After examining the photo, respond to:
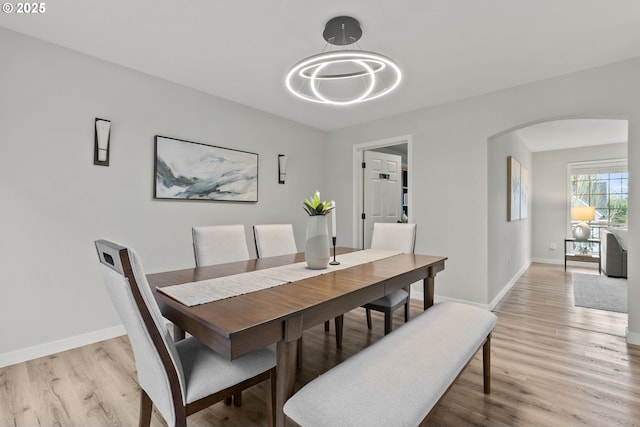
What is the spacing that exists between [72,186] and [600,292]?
6.15 metres

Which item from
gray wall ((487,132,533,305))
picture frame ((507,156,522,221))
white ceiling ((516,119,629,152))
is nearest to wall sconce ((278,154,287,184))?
gray wall ((487,132,533,305))

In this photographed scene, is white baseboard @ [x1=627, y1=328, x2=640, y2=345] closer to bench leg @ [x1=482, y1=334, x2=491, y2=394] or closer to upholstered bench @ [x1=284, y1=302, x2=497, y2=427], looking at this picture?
bench leg @ [x1=482, y1=334, x2=491, y2=394]

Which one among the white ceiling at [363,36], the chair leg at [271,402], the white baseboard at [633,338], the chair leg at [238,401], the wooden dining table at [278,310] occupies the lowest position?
the chair leg at [238,401]

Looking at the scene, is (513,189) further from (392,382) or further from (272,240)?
(392,382)

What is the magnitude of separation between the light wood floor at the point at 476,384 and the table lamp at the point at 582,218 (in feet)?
10.6

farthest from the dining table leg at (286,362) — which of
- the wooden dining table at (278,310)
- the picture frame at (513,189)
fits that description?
the picture frame at (513,189)

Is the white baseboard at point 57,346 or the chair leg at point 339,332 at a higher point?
the chair leg at point 339,332

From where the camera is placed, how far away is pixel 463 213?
11.5 feet

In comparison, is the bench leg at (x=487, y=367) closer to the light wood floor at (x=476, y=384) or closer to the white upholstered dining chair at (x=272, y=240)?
the light wood floor at (x=476, y=384)

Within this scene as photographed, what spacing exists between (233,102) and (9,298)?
2.70 metres

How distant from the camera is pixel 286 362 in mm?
1190

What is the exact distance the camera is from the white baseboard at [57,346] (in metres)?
2.21

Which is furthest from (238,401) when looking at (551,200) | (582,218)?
(551,200)

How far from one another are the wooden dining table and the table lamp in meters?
5.47
